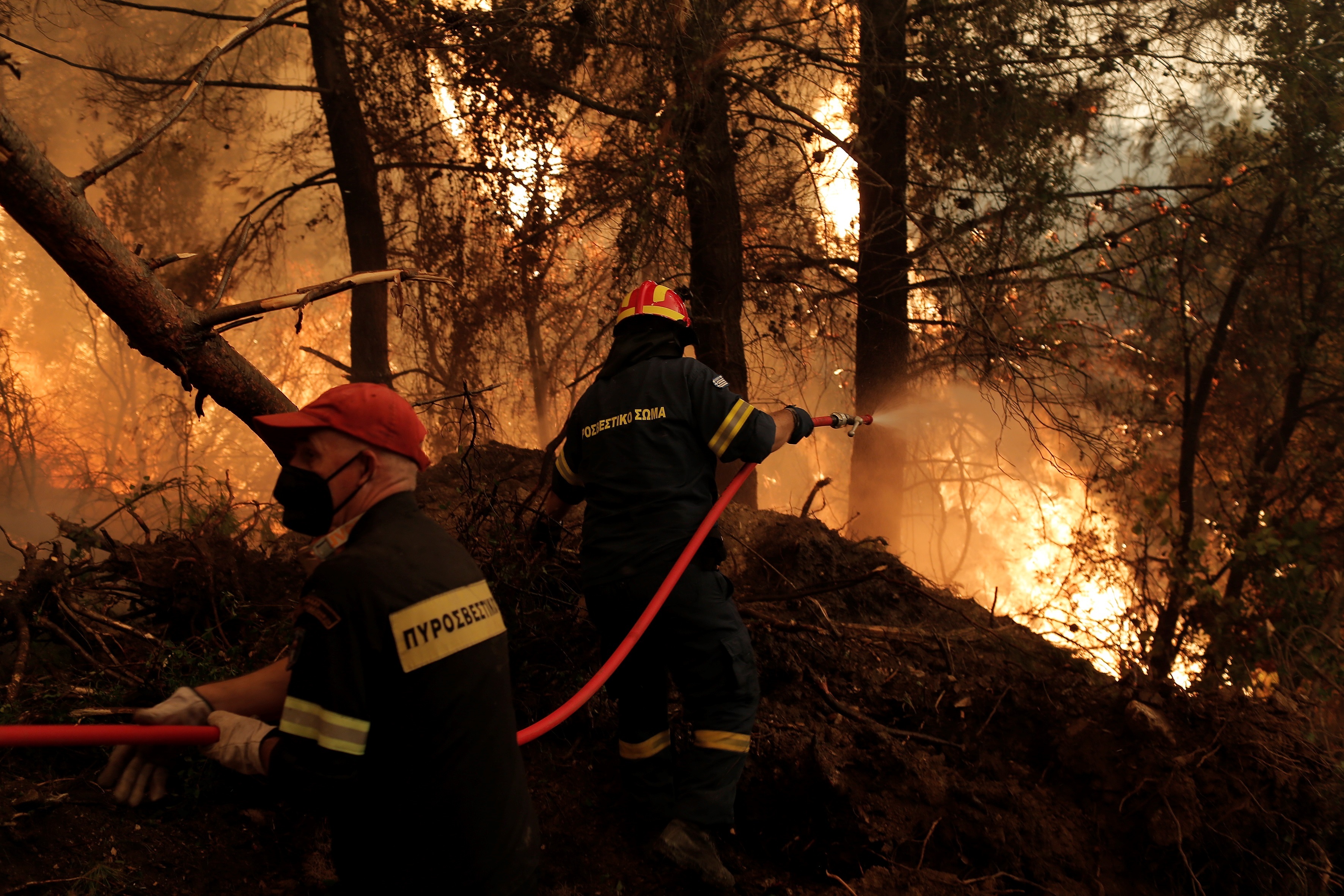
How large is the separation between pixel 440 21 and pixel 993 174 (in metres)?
4.96

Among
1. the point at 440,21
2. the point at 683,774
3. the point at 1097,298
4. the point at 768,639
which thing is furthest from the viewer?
the point at 1097,298

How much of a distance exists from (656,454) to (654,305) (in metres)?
0.79

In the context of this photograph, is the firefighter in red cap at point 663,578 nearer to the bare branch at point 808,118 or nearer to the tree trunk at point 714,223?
the tree trunk at point 714,223

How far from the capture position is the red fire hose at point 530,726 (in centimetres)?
170

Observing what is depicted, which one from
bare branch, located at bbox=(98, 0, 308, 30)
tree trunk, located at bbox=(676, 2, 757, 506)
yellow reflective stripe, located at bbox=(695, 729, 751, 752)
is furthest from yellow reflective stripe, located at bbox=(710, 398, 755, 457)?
bare branch, located at bbox=(98, 0, 308, 30)

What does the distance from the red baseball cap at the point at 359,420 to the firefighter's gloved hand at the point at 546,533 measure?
76.3 inches

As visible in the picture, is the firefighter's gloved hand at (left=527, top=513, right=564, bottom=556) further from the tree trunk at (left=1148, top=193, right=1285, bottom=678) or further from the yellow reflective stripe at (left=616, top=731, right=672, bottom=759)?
the tree trunk at (left=1148, top=193, right=1285, bottom=678)

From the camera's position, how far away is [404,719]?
1774mm

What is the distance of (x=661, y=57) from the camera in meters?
5.96

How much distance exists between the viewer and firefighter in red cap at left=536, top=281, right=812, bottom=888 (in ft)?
10.7

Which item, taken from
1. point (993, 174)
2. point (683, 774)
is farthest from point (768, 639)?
point (993, 174)

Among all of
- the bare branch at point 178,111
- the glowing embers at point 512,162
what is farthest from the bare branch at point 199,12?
the bare branch at point 178,111

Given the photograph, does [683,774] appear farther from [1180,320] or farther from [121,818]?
[1180,320]

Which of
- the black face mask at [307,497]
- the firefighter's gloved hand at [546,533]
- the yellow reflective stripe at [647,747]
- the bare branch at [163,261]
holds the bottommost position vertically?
the yellow reflective stripe at [647,747]
